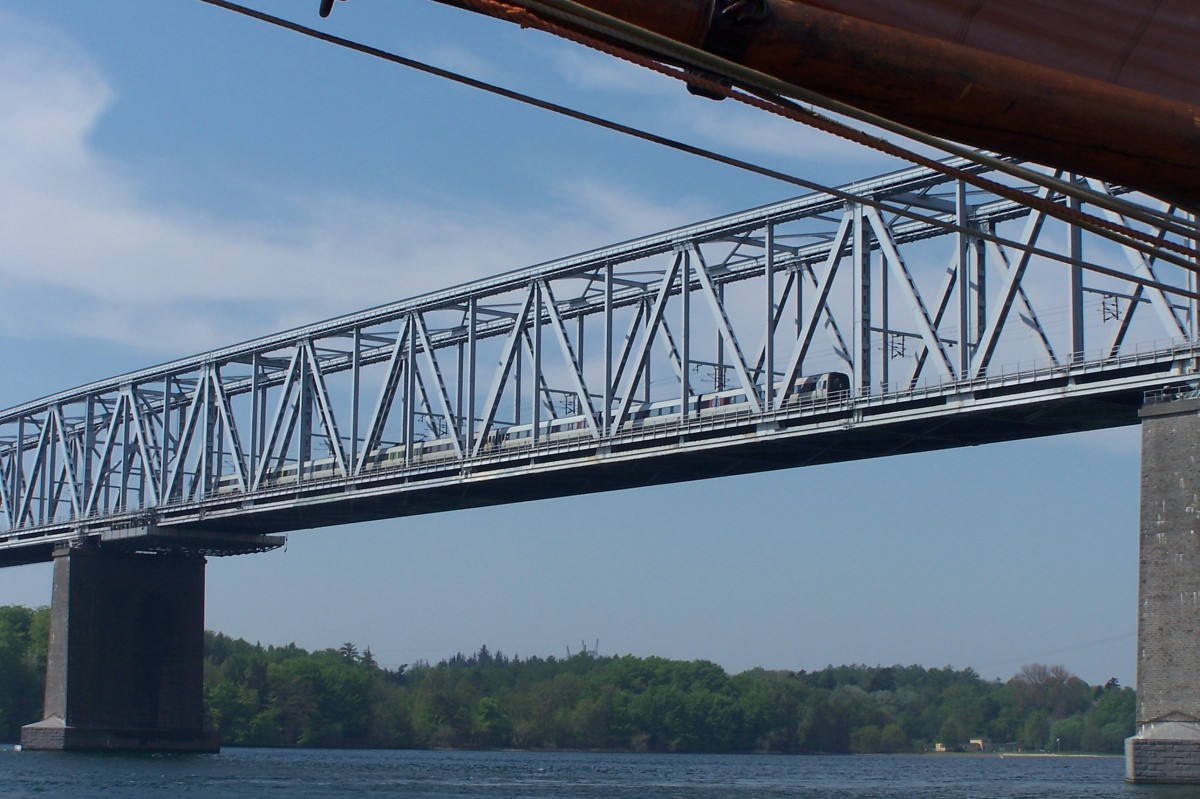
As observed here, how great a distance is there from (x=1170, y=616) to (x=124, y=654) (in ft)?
222

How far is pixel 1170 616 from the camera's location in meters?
46.1

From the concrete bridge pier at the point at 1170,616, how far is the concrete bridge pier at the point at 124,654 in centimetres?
6513

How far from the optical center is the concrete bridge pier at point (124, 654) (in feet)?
314

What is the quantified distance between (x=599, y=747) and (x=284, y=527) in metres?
87.3

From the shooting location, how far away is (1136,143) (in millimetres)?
9922

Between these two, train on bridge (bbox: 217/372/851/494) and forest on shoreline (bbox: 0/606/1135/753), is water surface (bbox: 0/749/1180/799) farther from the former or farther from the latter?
forest on shoreline (bbox: 0/606/1135/753)

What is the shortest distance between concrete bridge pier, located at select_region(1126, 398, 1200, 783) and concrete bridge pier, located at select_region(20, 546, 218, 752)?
2564 inches

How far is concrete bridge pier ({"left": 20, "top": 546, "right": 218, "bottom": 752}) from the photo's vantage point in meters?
95.7

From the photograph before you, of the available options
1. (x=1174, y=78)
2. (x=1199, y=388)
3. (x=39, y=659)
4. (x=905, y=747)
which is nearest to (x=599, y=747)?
(x=905, y=747)

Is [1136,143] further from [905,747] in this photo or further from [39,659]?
[905,747]

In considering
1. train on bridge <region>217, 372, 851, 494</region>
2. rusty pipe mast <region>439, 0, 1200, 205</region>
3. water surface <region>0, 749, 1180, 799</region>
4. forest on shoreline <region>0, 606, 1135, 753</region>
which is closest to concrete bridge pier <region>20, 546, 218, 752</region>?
water surface <region>0, 749, 1180, 799</region>

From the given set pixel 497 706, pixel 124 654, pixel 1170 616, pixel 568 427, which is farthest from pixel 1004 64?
pixel 497 706

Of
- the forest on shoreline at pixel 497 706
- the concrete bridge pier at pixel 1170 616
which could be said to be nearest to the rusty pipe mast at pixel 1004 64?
the concrete bridge pier at pixel 1170 616

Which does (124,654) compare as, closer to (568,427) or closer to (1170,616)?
(568,427)
